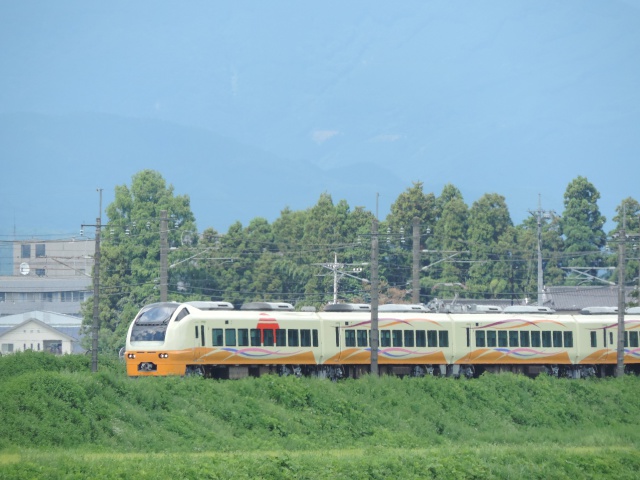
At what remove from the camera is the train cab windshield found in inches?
1784

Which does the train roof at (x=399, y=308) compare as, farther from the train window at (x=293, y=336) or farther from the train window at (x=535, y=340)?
the train window at (x=293, y=336)

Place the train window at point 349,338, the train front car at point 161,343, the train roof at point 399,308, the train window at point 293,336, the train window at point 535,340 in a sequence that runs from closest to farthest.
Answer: the train front car at point 161,343
the train window at point 293,336
the train window at point 349,338
the train roof at point 399,308
the train window at point 535,340

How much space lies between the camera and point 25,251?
170500mm

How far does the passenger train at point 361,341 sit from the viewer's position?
45.7 meters

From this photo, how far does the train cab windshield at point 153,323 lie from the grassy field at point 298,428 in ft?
6.45

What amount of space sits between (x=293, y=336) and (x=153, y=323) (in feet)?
20.2

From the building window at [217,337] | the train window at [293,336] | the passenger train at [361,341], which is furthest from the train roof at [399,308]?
the building window at [217,337]

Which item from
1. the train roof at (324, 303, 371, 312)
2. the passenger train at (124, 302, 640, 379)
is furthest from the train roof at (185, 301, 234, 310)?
the train roof at (324, 303, 371, 312)

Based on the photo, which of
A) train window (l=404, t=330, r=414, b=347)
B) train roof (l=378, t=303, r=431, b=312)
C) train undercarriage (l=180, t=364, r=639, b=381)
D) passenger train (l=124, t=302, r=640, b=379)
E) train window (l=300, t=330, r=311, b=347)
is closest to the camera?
passenger train (l=124, t=302, r=640, b=379)

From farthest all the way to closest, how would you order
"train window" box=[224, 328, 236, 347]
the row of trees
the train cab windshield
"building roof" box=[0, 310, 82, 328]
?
"building roof" box=[0, 310, 82, 328], the row of trees, "train window" box=[224, 328, 236, 347], the train cab windshield

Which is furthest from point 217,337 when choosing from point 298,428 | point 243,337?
point 298,428

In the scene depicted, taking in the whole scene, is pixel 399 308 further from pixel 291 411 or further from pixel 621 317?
pixel 291 411

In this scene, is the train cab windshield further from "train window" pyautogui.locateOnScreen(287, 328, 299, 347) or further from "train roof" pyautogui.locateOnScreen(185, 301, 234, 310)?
"train window" pyautogui.locateOnScreen(287, 328, 299, 347)

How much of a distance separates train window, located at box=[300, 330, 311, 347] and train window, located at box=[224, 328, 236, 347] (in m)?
3.38
